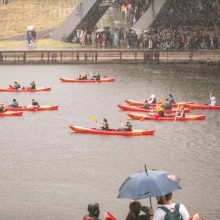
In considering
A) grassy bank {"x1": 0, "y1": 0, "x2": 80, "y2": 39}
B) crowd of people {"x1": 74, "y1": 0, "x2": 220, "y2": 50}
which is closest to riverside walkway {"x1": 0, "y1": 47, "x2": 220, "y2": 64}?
crowd of people {"x1": 74, "y1": 0, "x2": 220, "y2": 50}

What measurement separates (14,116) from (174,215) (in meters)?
43.7

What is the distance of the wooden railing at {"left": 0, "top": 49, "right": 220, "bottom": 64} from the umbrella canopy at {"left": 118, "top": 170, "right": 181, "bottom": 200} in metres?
71.2

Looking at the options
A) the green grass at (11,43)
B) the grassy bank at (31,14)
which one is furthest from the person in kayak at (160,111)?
the grassy bank at (31,14)

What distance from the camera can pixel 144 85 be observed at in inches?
3088

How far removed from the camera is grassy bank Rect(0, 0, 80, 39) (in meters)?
109

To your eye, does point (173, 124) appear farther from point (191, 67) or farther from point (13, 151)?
point (191, 67)

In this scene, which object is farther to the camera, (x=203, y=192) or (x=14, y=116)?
(x=14, y=116)

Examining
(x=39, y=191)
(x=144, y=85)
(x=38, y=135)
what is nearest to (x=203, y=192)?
(x=39, y=191)

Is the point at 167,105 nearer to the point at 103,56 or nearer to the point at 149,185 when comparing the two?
the point at 103,56

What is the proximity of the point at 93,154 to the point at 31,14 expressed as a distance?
2735 inches

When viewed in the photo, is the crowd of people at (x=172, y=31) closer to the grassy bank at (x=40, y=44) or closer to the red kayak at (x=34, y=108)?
the grassy bank at (x=40, y=44)

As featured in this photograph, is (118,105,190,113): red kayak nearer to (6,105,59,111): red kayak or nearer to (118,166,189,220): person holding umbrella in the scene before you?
(6,105,59,111): red kayak

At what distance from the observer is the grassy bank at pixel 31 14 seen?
357 ft

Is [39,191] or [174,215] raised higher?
[174,215]
